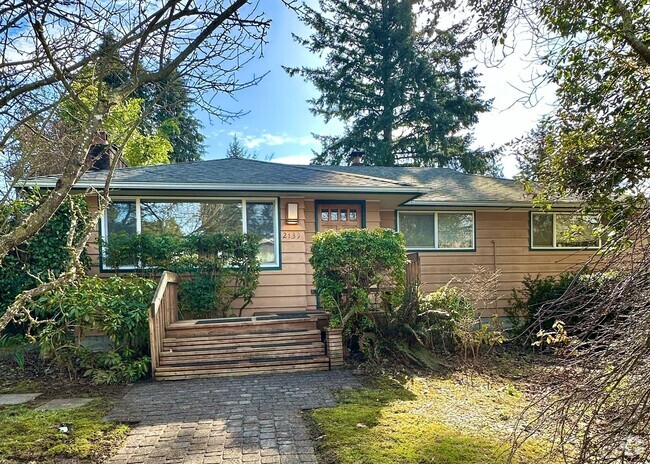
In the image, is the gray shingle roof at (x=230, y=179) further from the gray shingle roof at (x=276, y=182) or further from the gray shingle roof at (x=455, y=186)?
the gray shingle roof at (x=455, y=186)

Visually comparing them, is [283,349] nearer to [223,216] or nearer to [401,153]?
[223,216]

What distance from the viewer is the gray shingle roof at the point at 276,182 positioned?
7176 millimetres

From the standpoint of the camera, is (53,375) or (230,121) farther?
(53,375)

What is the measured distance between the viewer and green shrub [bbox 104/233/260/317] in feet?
22.5

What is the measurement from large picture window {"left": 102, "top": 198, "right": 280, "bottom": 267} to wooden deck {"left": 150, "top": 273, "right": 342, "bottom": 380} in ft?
5.23

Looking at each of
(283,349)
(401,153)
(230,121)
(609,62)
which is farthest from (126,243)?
(401,153)

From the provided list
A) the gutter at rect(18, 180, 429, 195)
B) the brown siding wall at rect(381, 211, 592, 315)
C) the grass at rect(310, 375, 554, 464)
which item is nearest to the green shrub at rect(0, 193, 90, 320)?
the gutter at rect(18, 180, 429, 195)

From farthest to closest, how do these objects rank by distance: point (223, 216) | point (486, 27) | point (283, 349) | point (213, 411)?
point (223, 216) < point (283, 349) < point (486, 27) < point (213, 411)

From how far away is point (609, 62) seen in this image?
496cm

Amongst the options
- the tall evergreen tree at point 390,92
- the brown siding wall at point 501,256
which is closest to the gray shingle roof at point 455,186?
the brown siding wall at point 501,256

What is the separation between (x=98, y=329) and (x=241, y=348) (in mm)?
2007

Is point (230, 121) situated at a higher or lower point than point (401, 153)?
lower

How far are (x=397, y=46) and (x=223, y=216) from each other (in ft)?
53.5

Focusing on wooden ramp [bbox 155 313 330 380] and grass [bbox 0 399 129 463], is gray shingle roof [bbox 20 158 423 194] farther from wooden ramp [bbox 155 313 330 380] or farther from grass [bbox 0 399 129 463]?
grass [bbox 0 399 129 463]
